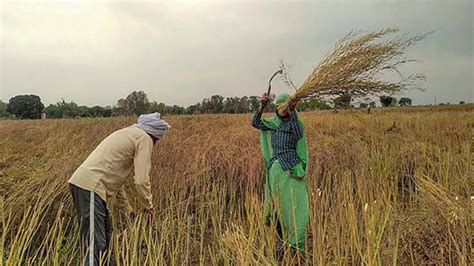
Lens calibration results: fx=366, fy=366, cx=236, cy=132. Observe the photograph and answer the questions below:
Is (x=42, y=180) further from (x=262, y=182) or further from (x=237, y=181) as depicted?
(x=262, y=182)

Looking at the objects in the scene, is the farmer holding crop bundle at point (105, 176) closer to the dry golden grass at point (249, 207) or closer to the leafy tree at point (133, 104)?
the dry golden grass at point (249, 207)

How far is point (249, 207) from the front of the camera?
7.99ft

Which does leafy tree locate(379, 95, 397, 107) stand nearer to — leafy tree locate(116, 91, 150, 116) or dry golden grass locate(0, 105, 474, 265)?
dry golden grass locate(0, 105, 474, 265)

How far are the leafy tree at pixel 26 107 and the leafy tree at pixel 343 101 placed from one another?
32687 mm

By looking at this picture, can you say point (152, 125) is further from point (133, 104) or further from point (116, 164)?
point (133, 104)

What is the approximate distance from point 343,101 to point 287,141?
50 centimetres

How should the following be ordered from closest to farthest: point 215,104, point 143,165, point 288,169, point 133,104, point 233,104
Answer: point 143,165, point 288,169, point 233,104, point 133,104, point 215,104

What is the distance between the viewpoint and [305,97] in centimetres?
244

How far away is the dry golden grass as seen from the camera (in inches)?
70.9

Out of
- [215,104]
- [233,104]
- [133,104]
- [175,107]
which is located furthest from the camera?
[175,107]

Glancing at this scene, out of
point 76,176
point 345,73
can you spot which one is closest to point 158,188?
point 76,176

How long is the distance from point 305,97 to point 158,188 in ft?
5.24

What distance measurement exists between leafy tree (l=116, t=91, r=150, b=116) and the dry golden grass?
17.3 ft

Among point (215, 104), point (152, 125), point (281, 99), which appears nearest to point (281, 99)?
point (281, 99)
